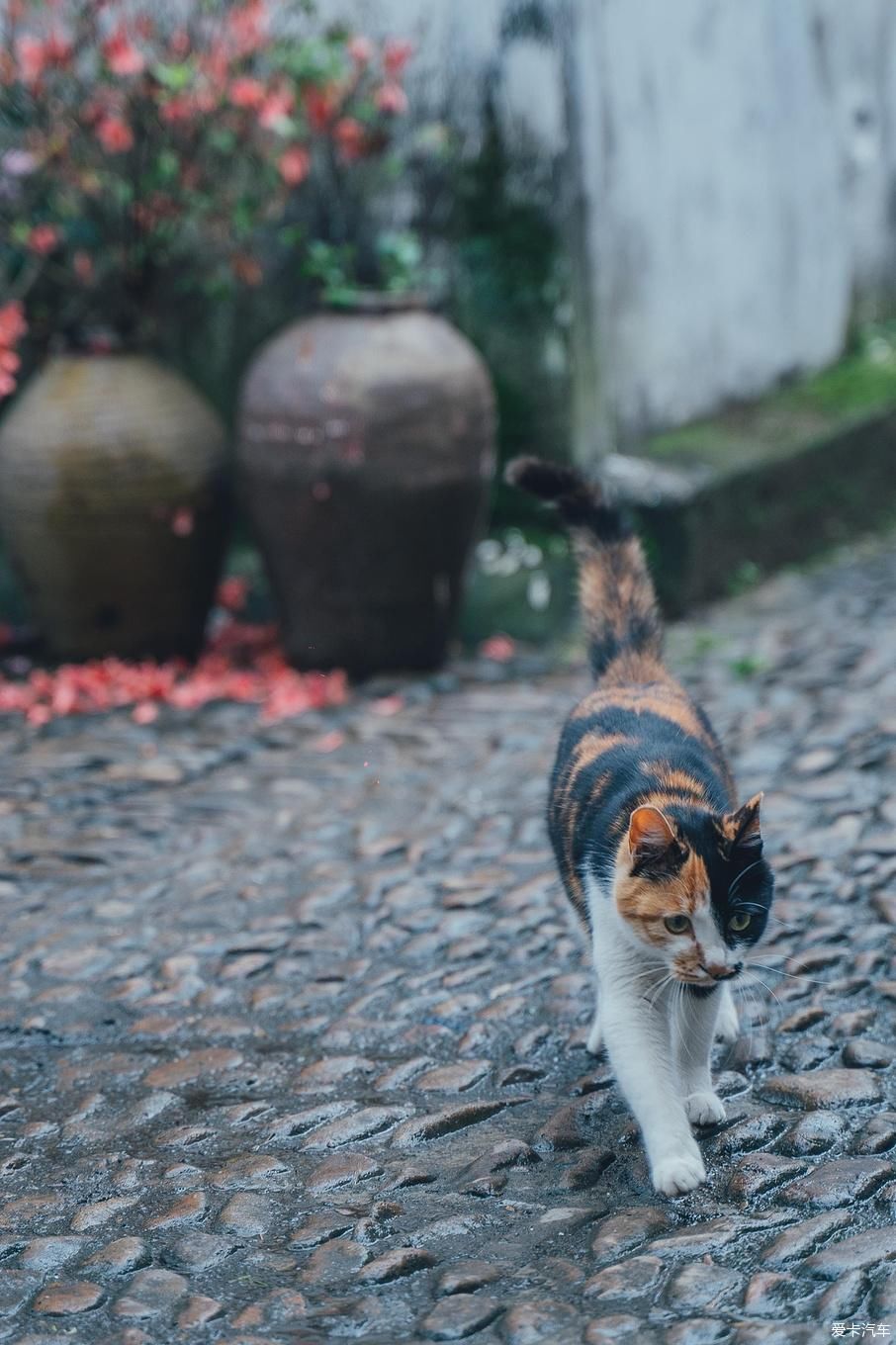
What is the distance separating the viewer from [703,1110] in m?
3.01

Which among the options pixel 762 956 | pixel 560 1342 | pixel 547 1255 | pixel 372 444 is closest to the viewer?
pixel 560 1342

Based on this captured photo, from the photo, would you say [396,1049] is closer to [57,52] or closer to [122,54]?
[122,54]

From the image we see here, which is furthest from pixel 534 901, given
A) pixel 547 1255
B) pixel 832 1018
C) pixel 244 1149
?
pixel 547 1255

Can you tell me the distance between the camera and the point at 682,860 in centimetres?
274

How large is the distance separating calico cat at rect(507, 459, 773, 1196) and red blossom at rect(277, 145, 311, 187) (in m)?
3.15

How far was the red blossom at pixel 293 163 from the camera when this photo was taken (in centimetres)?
592

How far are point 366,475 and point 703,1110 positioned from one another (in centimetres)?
307

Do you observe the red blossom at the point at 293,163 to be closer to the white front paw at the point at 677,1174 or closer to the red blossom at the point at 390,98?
the red blossom at the point at 390,98

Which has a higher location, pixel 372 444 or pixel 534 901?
pixel 372 444

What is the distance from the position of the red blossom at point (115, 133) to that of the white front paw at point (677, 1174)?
4403 mm

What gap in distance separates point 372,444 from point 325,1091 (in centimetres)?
281

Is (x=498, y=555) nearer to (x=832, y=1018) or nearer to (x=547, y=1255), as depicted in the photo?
(x=832, y=1018)

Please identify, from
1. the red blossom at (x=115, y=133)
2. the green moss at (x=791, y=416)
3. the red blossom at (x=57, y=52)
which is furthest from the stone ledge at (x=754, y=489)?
the red blossom at (x=57, y=52)

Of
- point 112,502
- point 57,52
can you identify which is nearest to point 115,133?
point 57,52
